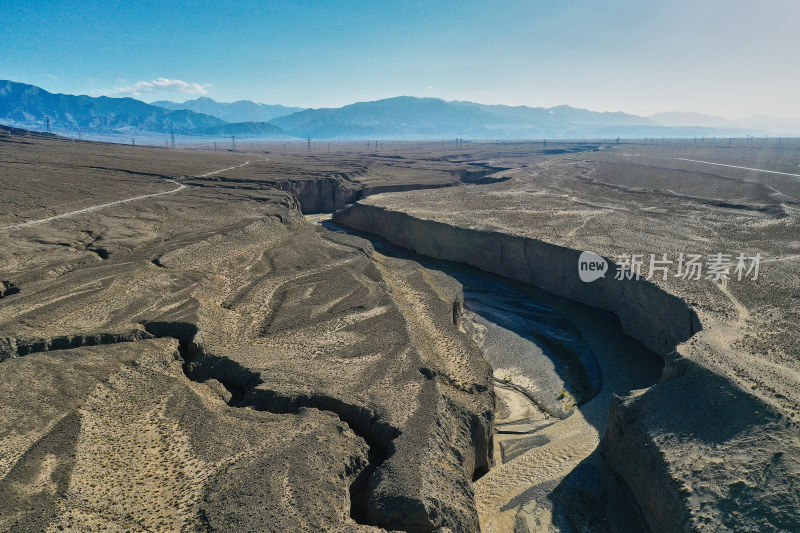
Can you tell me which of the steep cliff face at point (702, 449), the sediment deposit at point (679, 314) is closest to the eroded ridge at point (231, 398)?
the sediment deposit at point (679, 314)

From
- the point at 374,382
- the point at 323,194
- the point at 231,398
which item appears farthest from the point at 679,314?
the point at 323,194

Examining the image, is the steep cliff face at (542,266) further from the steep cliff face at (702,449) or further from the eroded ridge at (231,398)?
the eroded ridge at (231,398)

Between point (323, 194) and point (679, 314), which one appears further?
point (323, 194)

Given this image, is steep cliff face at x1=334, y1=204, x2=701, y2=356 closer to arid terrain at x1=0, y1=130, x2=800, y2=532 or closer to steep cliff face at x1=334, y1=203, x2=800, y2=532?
arid terrain at x1=0, y1=130, x2=800, y2=532

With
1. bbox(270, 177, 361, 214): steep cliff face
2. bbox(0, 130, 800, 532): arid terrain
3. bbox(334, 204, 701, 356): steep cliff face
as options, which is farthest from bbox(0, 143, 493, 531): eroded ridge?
bbox(270, 177, 361, 214): steep cliff face

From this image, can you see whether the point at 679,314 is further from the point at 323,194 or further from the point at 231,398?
the point at 323,194

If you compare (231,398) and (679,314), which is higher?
(679,314)

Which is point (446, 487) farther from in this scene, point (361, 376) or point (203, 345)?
point (203, 345)

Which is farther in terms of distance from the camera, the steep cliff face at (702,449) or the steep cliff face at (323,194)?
the steep cliff face at (323,194)

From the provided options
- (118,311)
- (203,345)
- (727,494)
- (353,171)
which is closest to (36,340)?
(118,311)
